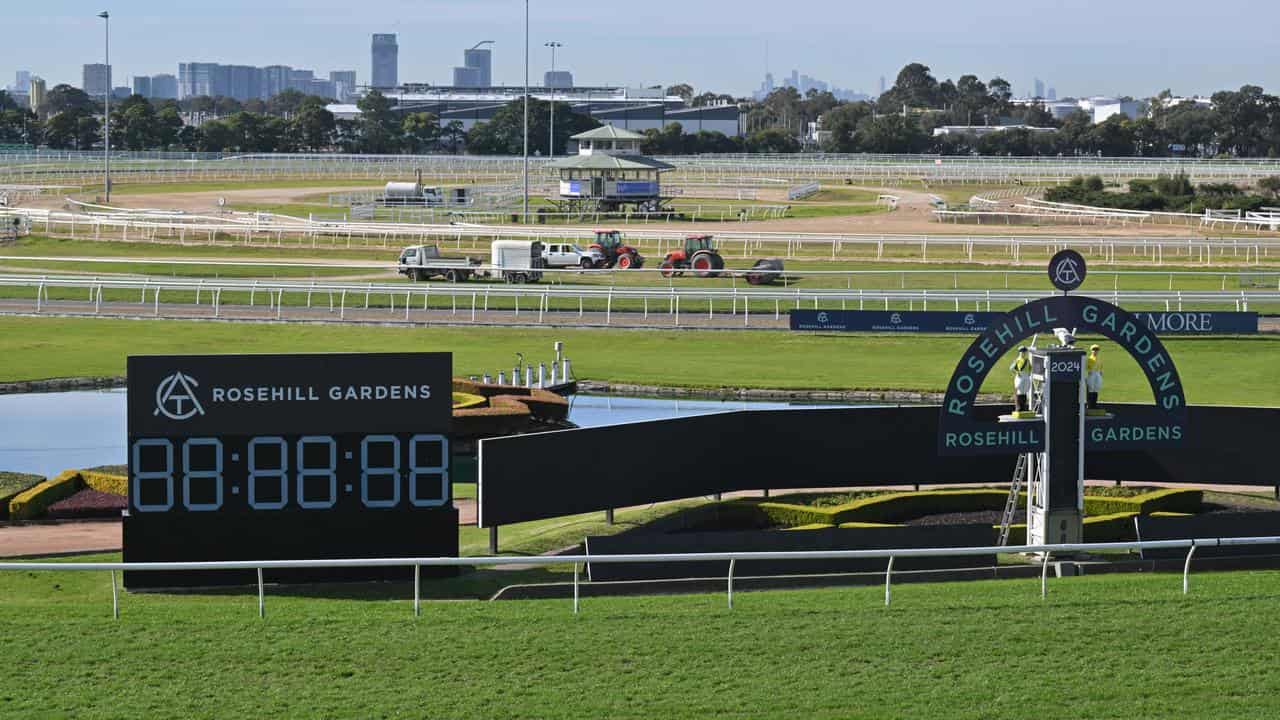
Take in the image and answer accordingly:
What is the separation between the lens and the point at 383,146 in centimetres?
12962

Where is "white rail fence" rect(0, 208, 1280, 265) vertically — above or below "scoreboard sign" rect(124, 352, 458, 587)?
above

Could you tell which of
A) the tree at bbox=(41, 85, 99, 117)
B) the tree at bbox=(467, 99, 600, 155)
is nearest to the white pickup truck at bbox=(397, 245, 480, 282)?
the tree at bbox=(467, 99, 600, 155)

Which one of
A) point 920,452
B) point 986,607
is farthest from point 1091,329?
point 986,607

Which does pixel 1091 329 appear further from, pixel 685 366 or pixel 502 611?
pixel 685 366

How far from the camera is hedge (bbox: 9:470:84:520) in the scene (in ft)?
56.8

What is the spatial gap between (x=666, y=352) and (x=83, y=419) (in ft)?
37.5

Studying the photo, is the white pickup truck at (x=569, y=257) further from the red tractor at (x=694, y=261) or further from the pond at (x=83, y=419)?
the pond at (x=83, y=419)

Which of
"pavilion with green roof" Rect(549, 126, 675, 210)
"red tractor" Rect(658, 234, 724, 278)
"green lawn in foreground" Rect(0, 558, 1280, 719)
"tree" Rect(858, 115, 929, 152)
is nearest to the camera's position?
"green lawn in foreground" Rect(0, 558, 1280, 719)

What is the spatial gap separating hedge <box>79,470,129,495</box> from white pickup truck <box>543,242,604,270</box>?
1103 inches

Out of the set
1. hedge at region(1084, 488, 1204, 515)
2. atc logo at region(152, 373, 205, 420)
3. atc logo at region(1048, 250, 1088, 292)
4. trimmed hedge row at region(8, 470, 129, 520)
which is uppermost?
atc logo at region(1048, 250, 1088, 292)

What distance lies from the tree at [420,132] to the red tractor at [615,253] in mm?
81973

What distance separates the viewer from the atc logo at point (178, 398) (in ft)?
43.5

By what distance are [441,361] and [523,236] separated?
4236cm

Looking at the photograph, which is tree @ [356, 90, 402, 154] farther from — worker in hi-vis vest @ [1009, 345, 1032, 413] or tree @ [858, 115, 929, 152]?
worker in hi-vis vest @ [1009, 345, 1032, 413]
